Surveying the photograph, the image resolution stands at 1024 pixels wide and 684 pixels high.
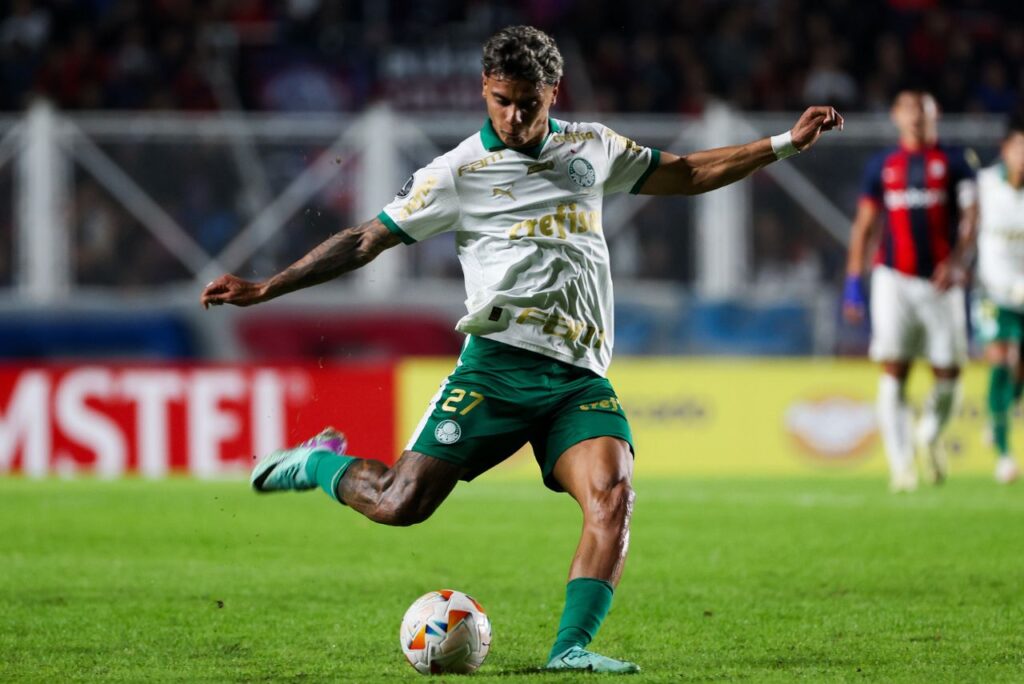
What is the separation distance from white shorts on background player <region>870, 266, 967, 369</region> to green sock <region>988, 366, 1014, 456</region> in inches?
36.0

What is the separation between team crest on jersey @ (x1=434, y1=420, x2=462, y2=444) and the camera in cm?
555

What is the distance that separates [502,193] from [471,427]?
Result: 2.55 feet

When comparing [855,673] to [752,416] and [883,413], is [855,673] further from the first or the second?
[752,416]

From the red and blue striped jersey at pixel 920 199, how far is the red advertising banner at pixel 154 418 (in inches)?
175

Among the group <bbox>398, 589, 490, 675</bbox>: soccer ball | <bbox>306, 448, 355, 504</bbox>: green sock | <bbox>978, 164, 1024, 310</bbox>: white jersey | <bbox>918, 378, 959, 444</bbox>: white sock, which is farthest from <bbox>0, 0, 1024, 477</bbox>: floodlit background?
<bbox>398, 589, 490, 675</bbox>: soccer ball

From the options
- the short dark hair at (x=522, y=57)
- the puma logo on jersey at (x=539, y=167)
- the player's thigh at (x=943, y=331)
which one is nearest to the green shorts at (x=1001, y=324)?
the player's thigh at (x=943, y=331)

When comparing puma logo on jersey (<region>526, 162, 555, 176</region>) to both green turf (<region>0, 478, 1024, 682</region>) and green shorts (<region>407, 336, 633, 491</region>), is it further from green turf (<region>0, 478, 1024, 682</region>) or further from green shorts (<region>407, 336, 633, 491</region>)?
green turf (<region>0, 478, 1024, 682</region>)

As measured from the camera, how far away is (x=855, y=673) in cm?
507

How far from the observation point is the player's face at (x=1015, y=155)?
12695 millimetres

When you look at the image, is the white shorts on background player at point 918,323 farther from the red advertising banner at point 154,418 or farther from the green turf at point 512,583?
the red advertising banner at point 154,418

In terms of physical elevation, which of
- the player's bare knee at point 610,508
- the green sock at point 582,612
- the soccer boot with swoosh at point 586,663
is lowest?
the soccer boot with swoosh at point 586,663

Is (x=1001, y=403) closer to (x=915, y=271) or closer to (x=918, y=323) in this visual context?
(x=918, y=323)

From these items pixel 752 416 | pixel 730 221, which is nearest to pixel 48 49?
pixel 730 221

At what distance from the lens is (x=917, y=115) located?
11.3 m
